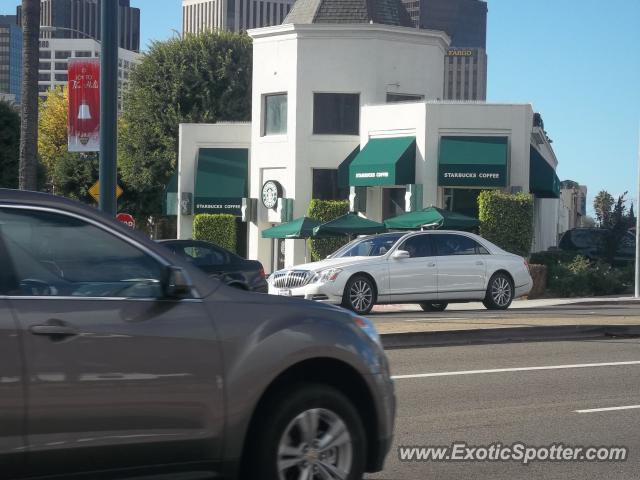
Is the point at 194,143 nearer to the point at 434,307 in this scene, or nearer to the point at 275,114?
the point at 275,114

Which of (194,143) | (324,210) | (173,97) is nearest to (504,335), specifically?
(324,210)

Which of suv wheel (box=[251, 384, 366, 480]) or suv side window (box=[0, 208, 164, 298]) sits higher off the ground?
suv side window (box=[0, 208, 164, 298])

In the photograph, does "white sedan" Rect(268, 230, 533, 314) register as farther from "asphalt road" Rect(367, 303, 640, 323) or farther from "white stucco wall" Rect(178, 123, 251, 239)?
"white stucco wall" Rect(178, 123, 251, 239)

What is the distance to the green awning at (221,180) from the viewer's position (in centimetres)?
3972

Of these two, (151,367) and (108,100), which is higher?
(108,100)

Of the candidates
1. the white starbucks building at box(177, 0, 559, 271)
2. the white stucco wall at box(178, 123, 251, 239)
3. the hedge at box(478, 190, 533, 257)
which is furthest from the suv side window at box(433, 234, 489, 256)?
the white stucco wall at box(178, 123, 251, 239)

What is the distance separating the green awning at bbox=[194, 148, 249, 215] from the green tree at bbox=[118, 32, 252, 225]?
14236mm

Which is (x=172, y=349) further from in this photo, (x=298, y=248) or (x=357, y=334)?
(x=298, y=248)

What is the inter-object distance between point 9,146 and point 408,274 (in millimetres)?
25495

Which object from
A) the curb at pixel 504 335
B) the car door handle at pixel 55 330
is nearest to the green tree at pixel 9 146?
the curb at pixel 504 335

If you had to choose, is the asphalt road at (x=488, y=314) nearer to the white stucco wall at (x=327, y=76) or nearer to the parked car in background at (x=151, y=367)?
the white stucco wall at (x=327, y=76)

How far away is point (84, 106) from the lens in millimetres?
20203

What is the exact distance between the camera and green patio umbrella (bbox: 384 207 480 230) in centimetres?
2955

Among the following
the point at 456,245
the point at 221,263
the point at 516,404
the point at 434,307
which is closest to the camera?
the point at 516,404
